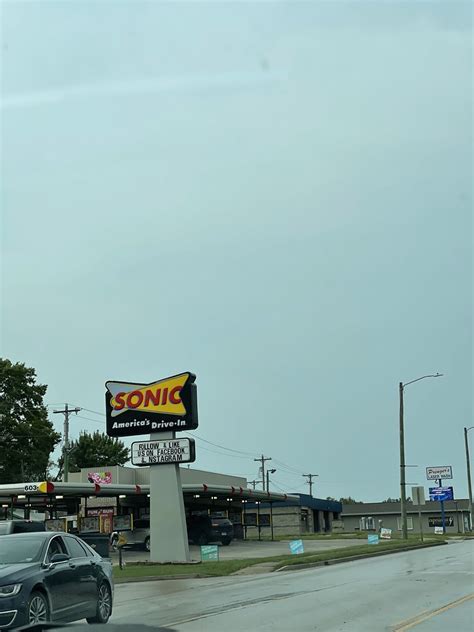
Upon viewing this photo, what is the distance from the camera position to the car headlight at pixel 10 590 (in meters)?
10.8

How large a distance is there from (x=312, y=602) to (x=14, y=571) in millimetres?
6477

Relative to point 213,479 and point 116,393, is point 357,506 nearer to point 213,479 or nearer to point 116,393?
point 213,479

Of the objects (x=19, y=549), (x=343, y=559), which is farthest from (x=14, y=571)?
(x=343, y=559)

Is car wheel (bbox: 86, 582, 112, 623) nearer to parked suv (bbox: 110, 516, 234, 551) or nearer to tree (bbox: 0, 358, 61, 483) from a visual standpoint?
parked suv (bbox: 110, 516, 234, 551)

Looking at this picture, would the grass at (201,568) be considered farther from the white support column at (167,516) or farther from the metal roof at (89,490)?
the metal roof at (89,490)

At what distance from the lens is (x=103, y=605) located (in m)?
13.7

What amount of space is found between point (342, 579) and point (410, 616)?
27.4 feet

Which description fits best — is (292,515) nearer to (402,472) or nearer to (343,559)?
(402,472)

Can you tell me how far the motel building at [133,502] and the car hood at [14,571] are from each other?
27.0m

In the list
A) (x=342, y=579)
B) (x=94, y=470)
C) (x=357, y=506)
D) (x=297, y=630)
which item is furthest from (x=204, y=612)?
(x=357, y=506)

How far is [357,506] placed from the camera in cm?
9194

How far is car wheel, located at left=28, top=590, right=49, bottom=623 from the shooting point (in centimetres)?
1109

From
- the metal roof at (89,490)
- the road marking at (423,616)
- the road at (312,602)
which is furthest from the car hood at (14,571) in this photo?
the metal roof at (89,490)

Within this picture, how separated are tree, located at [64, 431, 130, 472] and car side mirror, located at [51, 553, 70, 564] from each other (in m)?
88.0
